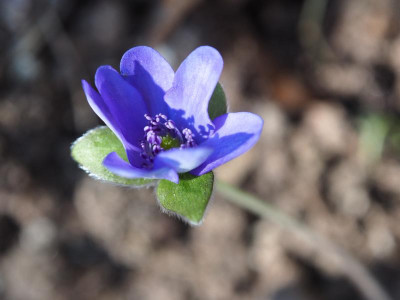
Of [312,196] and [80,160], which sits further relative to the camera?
[312,196]

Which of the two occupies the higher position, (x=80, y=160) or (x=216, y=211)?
(x=80, y=160)

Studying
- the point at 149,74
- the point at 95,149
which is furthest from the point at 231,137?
the point at 95,149

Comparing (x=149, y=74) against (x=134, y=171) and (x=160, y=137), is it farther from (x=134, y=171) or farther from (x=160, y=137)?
(x=134, y=171)

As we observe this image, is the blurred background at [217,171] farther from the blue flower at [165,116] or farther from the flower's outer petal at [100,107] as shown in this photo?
the flower's outer petal at [100,107]

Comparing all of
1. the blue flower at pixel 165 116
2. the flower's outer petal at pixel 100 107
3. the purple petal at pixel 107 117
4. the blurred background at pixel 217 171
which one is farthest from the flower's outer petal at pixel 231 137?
the blurred background at pixel 217 171

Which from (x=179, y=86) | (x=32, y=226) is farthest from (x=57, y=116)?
(x=179, y=86)

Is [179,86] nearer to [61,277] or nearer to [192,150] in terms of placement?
[192,150]

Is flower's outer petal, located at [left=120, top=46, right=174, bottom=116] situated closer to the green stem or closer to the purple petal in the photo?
the purple petal
